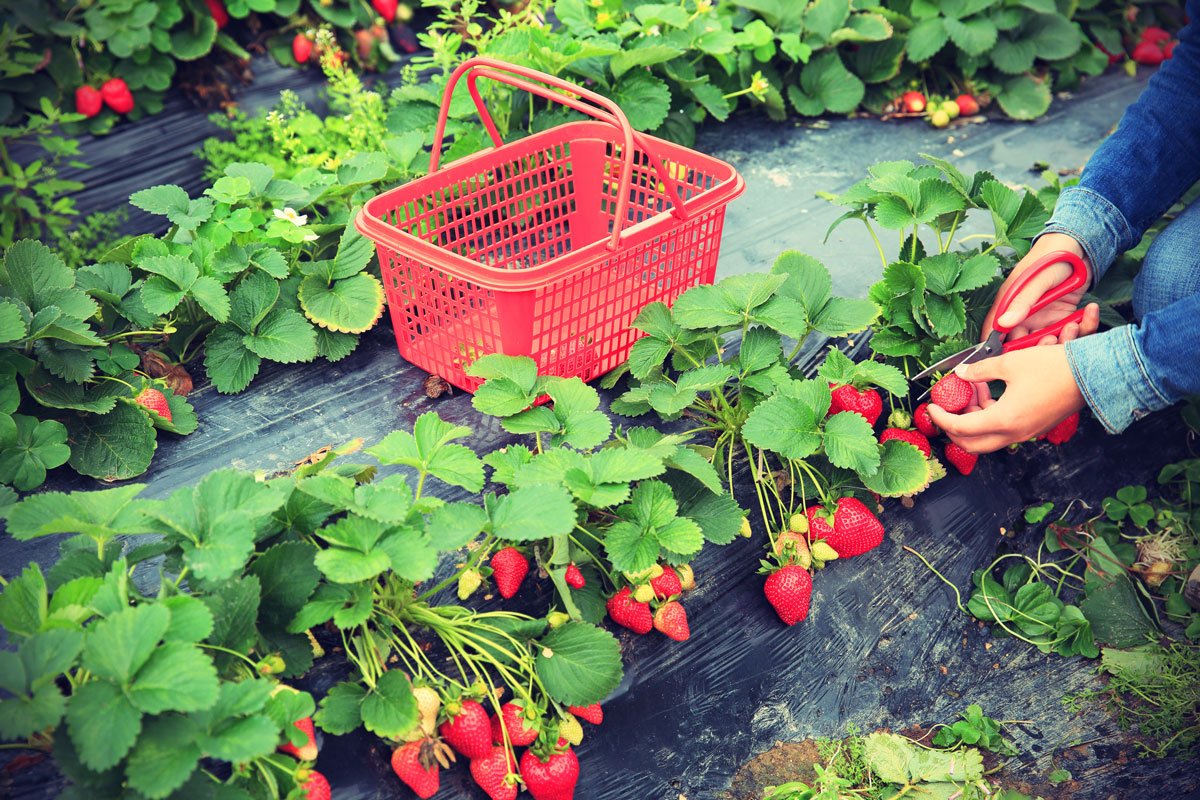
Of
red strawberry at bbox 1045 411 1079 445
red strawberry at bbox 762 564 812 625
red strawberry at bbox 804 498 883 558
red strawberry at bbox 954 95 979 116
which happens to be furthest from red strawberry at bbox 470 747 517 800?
red strawberry at bbox 954 95 979 116

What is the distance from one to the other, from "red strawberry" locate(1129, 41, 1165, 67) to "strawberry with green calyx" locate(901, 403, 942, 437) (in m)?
2.59

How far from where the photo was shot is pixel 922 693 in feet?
6.03

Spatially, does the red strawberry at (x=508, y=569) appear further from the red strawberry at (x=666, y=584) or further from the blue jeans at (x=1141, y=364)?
the blue jeans at (x=1141, y=364)

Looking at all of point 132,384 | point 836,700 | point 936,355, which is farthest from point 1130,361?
point 132,384

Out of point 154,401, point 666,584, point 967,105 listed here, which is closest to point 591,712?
point 666,584

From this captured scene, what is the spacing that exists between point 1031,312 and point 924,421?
0.29 metres

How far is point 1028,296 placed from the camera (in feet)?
6.10

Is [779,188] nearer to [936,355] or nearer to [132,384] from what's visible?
[936,355]

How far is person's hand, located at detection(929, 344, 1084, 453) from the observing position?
65.5 inches

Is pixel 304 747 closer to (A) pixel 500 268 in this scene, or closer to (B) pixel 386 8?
(A) pixel 500 268

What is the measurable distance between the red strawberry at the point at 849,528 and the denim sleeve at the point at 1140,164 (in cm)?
71

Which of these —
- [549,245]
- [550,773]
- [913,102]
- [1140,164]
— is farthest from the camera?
[913,102]

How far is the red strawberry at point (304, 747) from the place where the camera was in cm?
130

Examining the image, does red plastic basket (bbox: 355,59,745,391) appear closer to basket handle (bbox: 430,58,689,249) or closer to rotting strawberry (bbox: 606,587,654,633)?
basket handle (bbox: 430,58,689,249)
